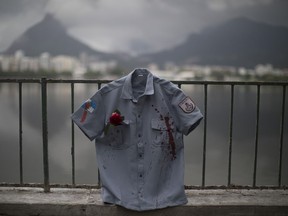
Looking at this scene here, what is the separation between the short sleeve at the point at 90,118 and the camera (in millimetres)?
2486

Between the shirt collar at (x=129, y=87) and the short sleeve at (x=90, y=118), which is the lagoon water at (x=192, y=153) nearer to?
the shirt collar at (x=129, y=87)

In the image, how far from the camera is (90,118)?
98.2 inches

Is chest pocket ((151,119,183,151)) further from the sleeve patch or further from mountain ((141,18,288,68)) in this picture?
mountain ((141,18,288,68))

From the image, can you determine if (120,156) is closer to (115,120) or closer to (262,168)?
(115,120)

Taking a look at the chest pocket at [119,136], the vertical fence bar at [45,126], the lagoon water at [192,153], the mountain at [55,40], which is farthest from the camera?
the mountain at [55,40]

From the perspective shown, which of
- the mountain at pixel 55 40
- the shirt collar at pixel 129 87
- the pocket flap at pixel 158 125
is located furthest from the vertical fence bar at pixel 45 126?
the mountain at pixel 55 40

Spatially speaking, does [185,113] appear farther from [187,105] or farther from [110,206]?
[110,206]

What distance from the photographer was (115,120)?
2.40 m

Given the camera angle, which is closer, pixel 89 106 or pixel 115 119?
pixel 115 119

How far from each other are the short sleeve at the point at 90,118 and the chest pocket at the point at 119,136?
73mm

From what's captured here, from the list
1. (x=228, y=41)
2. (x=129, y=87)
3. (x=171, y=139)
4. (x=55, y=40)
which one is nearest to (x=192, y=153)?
(x=171, y=139)

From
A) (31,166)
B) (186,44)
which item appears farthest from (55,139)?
(186,44)

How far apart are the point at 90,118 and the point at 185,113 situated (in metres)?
0.69

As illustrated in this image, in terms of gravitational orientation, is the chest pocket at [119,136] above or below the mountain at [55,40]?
below
